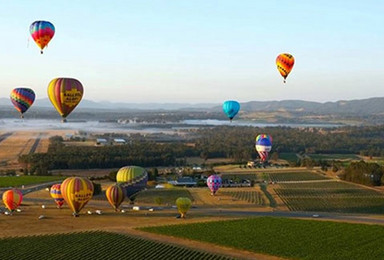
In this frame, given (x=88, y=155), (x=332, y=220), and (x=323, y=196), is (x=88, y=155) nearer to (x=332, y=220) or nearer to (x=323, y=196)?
(x=323, y=196)

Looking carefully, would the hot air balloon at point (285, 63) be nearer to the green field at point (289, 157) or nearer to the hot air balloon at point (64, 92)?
the hot air balloon at point (64, 92)

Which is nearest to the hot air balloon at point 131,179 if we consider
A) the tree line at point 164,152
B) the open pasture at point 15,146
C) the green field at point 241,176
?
the green field at point 241,176

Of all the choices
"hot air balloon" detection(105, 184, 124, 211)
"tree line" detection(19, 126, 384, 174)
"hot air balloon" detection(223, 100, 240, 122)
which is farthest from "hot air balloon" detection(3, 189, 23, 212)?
"tree line" detection(19, 126, 384, 174)

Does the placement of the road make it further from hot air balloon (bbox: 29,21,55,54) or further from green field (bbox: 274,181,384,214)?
hot air balloon (bbox: 29,21,55,54)

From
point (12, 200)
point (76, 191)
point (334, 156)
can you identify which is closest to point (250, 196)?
point (76, 191)

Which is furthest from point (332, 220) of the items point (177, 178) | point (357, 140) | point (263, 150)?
point (357, 140)
